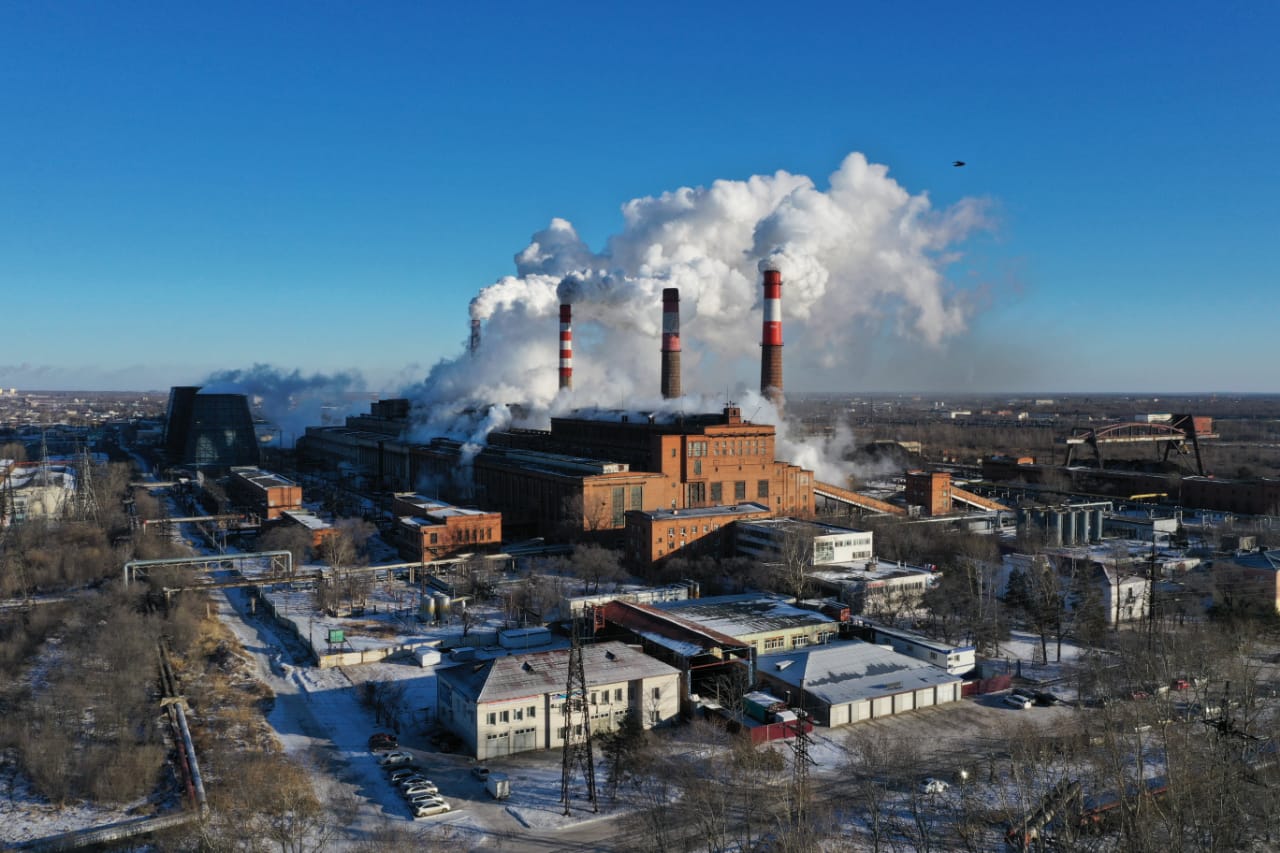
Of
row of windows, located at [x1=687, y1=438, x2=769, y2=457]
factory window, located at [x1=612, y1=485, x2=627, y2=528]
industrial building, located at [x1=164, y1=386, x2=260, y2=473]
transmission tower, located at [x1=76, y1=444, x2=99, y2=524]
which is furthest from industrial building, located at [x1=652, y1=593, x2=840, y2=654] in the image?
industrial building, located at [x1=164, y1=386, x2=260, y2=473]

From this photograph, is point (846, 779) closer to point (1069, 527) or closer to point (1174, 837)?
point (1174, 837)

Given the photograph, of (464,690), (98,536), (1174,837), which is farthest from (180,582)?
(1174,837)

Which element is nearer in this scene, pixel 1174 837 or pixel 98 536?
pixel 1174 837

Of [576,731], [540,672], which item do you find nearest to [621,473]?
[540,672]

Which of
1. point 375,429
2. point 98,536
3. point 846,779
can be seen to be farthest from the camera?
point 375,429

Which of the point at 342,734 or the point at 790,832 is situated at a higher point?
the point at 790,832

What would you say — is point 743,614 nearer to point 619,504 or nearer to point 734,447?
point 619,504
